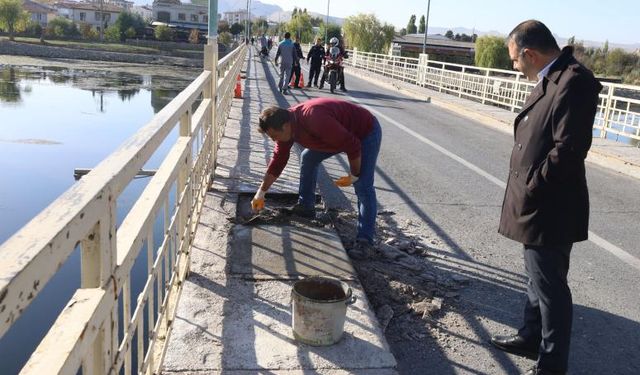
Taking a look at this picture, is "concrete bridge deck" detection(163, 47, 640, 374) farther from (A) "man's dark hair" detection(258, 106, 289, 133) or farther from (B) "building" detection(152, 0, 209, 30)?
(B) "building" detection(152, 0, 209, 30)

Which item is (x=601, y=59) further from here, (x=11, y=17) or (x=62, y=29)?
(x=11, y=17)

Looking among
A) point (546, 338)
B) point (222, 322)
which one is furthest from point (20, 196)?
point (546, 338)

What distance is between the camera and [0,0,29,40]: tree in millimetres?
74312

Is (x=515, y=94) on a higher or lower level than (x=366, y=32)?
lower

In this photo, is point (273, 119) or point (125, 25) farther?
point (125, 25)

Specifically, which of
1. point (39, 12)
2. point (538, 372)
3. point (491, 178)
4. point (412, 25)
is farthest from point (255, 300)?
point (412, 25)

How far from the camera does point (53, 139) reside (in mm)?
16906

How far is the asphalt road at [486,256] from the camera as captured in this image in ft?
11.6

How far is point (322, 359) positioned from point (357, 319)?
50cm

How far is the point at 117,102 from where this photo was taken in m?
25.5

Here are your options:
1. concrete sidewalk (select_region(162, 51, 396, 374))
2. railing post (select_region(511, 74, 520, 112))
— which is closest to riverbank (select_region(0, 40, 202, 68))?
railing post (select_region(511, 74, 520, 112))

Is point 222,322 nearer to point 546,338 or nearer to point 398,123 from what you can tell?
point 546,338

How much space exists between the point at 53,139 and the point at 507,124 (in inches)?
475

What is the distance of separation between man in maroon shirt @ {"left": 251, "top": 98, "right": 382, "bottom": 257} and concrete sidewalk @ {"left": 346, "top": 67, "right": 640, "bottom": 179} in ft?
20.2
